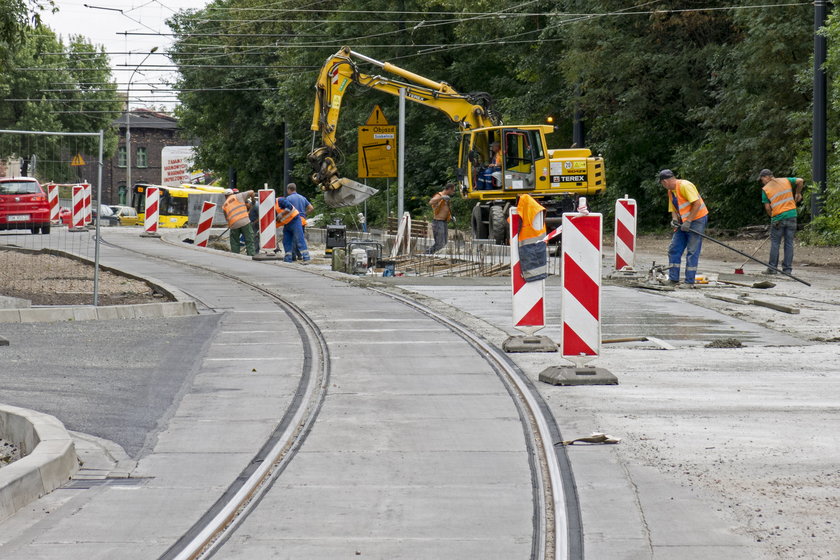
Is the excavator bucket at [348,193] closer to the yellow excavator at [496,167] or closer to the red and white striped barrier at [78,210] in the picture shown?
the yellow excavator at [496,167]

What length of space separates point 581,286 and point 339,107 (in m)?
21.2

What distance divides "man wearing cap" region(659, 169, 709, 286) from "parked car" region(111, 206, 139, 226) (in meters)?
52.1

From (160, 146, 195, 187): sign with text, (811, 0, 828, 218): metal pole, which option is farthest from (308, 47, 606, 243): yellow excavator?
(160, 146, 195, 187): sign with text

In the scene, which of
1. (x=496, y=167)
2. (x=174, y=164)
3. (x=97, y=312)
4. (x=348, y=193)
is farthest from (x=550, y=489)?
(x=174, y=164)

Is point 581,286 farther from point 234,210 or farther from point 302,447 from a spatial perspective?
point 234,210

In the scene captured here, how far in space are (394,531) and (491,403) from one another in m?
3.67

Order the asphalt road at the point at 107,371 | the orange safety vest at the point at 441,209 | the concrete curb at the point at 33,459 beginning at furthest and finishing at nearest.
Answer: the orange safety vest at the point at 441,209 < the asphalt road at the point at 107,371 < the concrete curb at the point at 33,459

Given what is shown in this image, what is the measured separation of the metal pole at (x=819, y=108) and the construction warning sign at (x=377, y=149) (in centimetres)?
1031

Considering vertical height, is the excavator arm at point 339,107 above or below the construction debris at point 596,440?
above

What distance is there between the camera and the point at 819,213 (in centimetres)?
2994

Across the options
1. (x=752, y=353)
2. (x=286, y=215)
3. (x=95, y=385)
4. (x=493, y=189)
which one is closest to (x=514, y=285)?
(x=752, y=353)

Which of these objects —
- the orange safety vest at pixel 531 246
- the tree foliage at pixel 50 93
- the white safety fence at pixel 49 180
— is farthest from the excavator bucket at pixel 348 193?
the tree foliage at pixel 50 93

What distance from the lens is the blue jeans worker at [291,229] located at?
2764 cm

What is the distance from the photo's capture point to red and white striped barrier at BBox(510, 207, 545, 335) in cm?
1245
